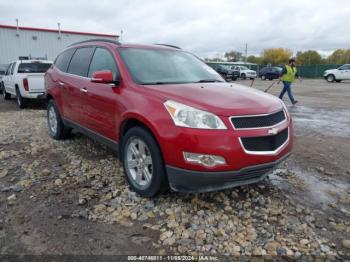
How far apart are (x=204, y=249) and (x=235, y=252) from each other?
0.27 metres

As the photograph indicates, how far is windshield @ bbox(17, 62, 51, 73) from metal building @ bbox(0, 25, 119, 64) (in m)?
12.8

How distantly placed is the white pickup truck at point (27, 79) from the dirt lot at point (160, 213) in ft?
18.3

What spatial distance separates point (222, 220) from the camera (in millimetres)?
3305

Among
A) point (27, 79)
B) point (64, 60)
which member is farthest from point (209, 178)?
point (27, 79)

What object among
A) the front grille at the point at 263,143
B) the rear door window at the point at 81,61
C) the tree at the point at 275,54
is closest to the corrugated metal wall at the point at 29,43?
the rear door window at the point at 81,61

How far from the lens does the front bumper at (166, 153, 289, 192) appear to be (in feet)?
10.2

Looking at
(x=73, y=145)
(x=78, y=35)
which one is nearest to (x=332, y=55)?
(x=78, y=35)

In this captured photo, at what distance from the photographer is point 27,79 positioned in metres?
10.2

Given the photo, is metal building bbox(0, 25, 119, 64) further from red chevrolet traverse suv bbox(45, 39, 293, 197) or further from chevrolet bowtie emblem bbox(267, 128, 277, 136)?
chevrolet bowtie emblem bbox(267, 128, 277, 136)

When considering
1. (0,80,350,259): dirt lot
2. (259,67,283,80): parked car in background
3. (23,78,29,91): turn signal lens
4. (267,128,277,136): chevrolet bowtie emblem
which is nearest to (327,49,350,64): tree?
(259,67,283,80): parked car in background

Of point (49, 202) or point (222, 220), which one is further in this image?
point (49, 202)

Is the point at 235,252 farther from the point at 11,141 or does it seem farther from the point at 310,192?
the point at 11,141

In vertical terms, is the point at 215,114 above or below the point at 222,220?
above

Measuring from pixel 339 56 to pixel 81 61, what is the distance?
9869 centimetres
